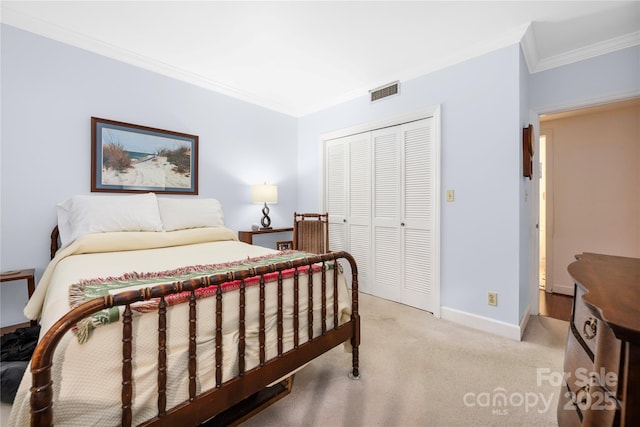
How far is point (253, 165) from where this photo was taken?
12.6 feet

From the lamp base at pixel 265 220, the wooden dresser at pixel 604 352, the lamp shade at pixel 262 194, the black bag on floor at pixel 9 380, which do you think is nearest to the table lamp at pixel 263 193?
the lamp shade at pixel 262 194

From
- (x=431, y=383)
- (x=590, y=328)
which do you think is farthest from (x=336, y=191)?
(x=590, y=328)

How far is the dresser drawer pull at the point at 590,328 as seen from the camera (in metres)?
0.85

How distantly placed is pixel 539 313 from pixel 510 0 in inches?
112

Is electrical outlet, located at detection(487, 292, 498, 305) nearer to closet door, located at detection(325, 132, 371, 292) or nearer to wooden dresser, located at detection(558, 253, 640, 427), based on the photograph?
closet door, located at detection(325, 132, 371, 292)

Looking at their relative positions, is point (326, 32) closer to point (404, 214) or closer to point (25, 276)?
point (404, 214)

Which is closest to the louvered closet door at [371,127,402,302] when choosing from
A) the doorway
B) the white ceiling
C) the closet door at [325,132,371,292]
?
the closet door at [325,132,371,292]

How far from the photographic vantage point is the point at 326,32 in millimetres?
2373

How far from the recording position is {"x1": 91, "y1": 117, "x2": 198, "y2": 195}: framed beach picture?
2654 mm

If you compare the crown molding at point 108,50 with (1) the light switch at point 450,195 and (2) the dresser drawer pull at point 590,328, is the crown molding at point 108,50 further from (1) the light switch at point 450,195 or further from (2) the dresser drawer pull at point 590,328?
(2) the dresser drawer pull at point 590,328

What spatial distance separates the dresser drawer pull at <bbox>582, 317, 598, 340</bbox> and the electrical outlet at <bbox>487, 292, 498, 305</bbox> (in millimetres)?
1682

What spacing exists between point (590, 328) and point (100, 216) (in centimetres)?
304

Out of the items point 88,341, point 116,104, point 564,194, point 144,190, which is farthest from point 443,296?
point 116,104

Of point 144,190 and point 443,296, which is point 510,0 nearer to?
point 443,296
